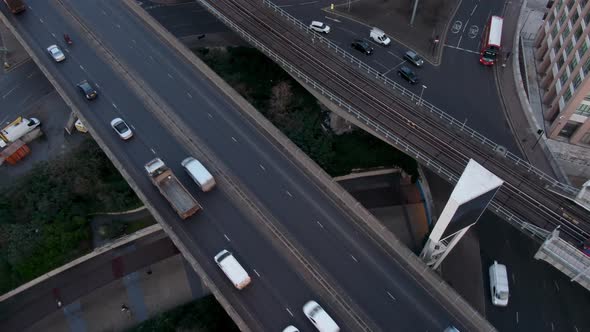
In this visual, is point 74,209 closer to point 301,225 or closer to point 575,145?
point 301,225

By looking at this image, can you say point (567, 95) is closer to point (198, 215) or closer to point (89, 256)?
point (198, 215)

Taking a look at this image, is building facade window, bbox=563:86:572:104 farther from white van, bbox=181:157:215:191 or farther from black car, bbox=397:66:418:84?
white van, bbox=181:157:215:191

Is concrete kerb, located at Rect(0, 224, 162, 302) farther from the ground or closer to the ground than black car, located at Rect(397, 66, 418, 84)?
closer to the ground

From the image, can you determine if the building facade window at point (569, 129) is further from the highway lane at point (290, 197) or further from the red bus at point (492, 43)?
the highway lane at point (290, 197)

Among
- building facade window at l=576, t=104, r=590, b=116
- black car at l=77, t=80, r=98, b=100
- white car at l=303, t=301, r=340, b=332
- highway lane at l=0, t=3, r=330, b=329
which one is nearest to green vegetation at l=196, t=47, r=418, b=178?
highway lane at l=0, t=3, r=330, b=329

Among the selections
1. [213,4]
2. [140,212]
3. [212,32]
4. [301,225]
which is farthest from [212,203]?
[212,32]

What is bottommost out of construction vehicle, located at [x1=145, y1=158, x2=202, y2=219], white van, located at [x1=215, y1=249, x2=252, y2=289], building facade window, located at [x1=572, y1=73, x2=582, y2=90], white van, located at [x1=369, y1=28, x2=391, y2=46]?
white van, located at [x1=215, y1=249, x2=252, y2=289]
